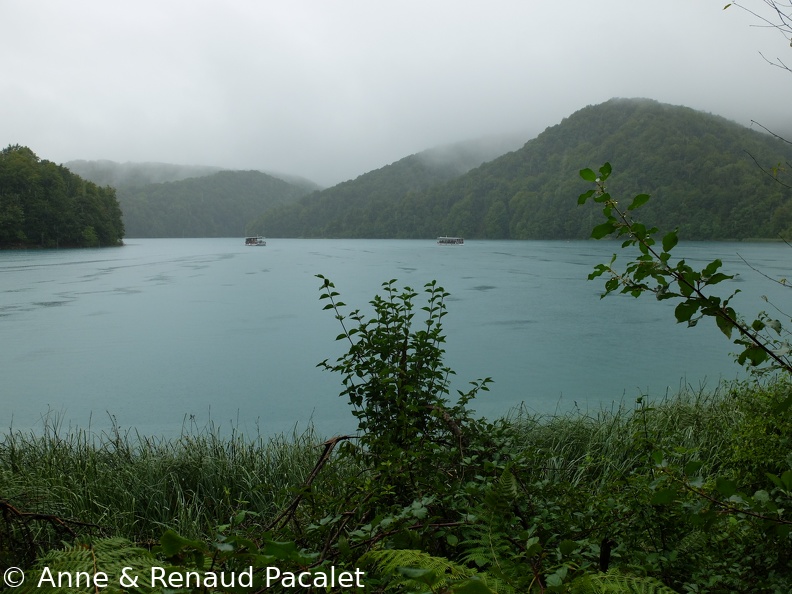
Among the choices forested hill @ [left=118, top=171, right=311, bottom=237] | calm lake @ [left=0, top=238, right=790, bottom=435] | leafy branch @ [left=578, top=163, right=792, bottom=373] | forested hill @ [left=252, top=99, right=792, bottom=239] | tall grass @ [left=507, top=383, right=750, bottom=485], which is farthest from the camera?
forested hill @ [left=118, top=171, right=311, bottom=237]

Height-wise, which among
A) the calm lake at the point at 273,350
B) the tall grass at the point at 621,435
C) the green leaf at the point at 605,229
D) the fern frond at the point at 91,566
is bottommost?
the calm lake at the point at 273,350

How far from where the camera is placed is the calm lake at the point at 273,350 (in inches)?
321

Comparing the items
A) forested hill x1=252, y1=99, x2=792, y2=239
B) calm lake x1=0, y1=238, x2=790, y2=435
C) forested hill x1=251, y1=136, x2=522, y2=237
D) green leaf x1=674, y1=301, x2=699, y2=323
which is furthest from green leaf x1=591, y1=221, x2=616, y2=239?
forested hill x1=251, y1=136, x2=522, y2=237

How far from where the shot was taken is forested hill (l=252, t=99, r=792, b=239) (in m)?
22.3

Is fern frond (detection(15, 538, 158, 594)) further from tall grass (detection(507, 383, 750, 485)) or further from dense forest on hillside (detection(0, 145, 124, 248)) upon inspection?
dense forest on hillside (detection(0, 145, 124, 248))

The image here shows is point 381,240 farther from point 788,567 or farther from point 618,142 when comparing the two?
point 788,567

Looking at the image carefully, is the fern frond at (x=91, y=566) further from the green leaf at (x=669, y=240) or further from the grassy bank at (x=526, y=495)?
the green leaf at (x=669, y=240)

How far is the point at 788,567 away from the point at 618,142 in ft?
113

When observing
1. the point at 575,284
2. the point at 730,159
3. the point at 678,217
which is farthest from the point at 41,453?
the point at 730,159

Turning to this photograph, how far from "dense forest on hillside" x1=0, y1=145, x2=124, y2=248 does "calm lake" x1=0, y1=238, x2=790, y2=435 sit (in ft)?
69.6

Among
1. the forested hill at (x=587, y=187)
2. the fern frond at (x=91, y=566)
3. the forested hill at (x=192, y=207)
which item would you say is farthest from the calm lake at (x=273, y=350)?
the forested hill at (x=192, y=207)

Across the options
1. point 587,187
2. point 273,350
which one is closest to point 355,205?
point 587,187

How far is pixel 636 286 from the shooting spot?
1394 mm

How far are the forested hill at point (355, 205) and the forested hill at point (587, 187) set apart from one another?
17cm
